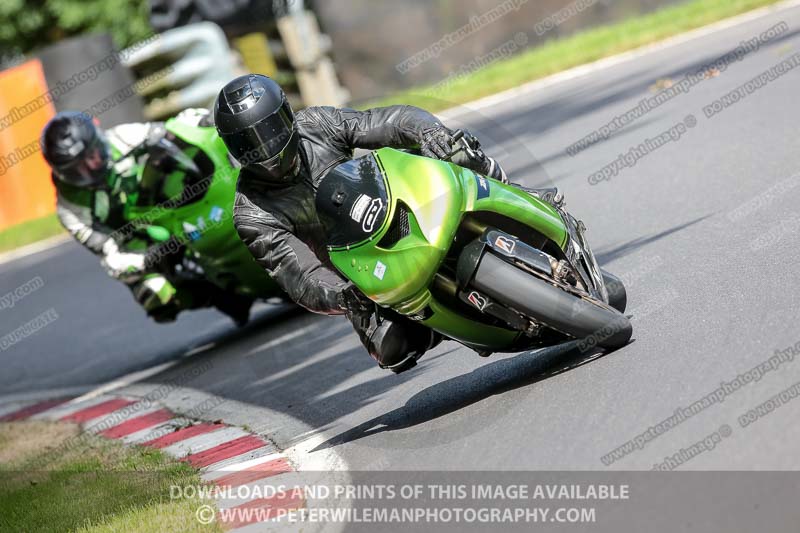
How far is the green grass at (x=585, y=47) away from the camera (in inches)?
764

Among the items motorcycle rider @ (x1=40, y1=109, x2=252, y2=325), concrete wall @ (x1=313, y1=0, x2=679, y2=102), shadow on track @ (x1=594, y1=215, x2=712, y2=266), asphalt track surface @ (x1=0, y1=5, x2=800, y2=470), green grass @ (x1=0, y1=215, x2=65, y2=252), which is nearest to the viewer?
asphalt track surface @ (x1=0, y1=5, x2=800, y2=470)

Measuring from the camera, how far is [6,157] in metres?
21.3

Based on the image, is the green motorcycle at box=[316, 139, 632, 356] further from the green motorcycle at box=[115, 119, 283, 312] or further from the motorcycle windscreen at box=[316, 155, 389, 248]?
the green motorcycle at box=[115, 119, 283, 312]

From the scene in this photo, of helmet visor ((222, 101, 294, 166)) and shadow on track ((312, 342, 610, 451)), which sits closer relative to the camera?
helmet visor ((222, 101, 294, 166))

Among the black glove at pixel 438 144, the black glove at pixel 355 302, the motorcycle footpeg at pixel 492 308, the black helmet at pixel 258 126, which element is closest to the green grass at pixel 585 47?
the black helmet at pixel 258 126

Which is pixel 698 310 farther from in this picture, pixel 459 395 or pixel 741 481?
pixel 741 481

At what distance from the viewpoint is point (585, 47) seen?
20391 millimetres

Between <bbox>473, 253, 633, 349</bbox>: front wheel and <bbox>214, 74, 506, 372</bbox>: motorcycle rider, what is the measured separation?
27.2 inches

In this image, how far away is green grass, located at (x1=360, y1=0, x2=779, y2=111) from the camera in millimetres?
19406

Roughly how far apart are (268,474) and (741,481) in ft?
9.19

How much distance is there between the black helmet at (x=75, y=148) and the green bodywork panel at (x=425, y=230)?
15.8ft

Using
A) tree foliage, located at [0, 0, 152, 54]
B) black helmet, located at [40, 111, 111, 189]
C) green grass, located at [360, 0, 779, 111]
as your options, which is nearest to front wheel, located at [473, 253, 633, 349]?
black helmet, located at [40, 111, 111, 189]

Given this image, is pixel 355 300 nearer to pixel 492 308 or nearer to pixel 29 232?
pixel 492 308

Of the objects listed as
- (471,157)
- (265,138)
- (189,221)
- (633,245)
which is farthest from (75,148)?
(471,157)
